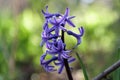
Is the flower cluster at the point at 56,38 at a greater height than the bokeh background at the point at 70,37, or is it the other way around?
the flower cluster at the point at 56,38

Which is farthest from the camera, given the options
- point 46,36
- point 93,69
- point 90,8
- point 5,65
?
point 90,8

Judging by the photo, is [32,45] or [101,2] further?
[101,2]

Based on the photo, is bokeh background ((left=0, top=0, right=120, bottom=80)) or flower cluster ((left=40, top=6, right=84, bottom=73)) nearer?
flower cluster ((left=40, top=6, right=84, bottom=73))

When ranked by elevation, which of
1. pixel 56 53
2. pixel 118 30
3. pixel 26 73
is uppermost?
pixel 56 53

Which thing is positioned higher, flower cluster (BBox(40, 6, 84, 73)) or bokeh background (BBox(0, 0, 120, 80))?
flower cluster (BBox(40, 6, 84, 73))

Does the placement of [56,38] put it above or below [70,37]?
above

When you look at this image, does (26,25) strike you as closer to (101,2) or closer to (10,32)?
(10,32)

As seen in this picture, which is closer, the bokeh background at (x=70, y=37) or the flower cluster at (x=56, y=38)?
the flower cluster at (x=56, y=38)

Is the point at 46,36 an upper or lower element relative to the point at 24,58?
upper

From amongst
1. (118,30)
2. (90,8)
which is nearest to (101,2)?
(90,8)

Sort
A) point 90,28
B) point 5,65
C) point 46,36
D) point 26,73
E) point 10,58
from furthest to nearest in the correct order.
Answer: point 90,28 → point 26,73 → point 10,58 → point 5,65 → point 46,36

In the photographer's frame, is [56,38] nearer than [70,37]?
Yes
